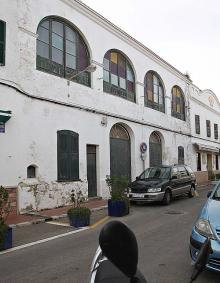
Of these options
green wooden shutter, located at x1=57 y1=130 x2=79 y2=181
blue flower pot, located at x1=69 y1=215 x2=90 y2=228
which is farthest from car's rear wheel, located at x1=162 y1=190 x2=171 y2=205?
blue flower pot, located at x1=69 y1=215 x2=90 y2=228

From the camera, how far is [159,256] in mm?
6738

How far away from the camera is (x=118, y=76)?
792 inches

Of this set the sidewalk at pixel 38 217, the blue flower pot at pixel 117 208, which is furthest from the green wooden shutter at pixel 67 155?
the blue flower pot at pixel 117 208

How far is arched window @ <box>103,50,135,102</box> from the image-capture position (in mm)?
19094

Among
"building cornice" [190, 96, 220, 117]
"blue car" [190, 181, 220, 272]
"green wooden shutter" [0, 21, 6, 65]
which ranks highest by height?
"building cornice" [190, 96, 220, 117]

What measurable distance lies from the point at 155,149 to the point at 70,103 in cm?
978

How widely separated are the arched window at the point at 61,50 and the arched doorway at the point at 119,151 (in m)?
3.55

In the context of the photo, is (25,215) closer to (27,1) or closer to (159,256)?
(159,256)

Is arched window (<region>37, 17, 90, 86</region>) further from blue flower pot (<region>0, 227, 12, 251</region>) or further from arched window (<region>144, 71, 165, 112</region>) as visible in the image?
blue flower pot (<region>0, 227, 12, 251</region>)

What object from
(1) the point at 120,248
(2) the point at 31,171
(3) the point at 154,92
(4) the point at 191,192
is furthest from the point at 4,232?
(3) the point at 154,92

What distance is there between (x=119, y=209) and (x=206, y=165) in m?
23.6

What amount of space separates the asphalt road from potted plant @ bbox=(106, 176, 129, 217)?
181 cm

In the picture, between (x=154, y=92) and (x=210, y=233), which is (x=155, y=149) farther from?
(x=210, y=233)

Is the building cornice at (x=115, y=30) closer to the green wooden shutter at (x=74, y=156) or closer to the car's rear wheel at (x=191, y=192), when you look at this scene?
the green wooden shutter at (x=74, y=156)
